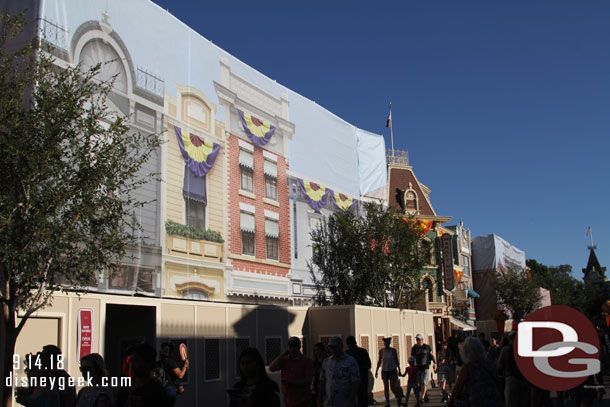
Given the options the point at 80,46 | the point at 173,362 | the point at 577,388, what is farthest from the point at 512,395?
the point at 80,46

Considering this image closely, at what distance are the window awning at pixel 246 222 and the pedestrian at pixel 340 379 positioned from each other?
14.3 m

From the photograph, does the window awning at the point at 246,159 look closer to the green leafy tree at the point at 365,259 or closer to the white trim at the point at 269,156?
the white trim at the point at 269,156

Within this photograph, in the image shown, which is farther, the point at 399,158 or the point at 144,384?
the point at 399,158

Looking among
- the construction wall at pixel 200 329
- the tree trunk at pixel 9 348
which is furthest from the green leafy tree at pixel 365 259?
the tree trunk at pixel 9 348

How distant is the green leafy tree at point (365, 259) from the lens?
2747cm

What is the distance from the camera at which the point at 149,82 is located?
1928 cm

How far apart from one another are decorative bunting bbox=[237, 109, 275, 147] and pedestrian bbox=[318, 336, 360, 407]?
15.7m

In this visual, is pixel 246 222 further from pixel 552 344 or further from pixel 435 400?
pixel 552 344

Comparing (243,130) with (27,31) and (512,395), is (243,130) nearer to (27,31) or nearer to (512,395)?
(27,31)

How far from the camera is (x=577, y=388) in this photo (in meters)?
12.8

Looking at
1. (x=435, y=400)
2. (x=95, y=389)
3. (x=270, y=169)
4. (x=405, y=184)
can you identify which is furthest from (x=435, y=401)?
(x=405, y=184)

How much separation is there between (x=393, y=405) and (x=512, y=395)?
395 inches

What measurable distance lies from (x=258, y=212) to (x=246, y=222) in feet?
3.08

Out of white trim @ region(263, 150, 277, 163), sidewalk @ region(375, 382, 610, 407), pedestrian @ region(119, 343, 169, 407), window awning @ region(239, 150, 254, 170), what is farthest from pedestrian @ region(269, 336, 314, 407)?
white trim @ region(263, 150, 277, 163)
